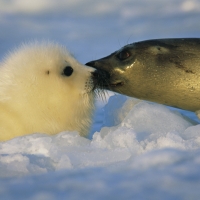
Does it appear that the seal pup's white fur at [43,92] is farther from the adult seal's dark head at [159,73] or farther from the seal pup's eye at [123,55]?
the seal pup's eye at [123,55]

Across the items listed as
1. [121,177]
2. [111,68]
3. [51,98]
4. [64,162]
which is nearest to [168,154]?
[121,177]

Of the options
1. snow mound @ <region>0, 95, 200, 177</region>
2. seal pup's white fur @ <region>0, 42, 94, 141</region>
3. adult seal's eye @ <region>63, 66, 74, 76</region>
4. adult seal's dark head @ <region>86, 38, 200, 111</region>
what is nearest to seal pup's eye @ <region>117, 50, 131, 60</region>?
adult seal's dark head @ <region>86, 38, 200, 111</region>

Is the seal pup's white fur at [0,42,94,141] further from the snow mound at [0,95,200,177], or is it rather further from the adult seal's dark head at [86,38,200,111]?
the adult seal's dark head at [86,38,200,111]

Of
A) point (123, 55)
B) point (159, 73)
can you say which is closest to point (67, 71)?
point (123, 55)

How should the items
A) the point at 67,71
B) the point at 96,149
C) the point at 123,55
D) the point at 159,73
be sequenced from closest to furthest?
the point at 96,149 < the point at 67,71 < the point at 159,73 < the point at 123,55

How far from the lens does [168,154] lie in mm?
2656

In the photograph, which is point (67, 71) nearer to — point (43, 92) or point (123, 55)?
point (43, 92)

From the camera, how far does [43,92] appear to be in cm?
397

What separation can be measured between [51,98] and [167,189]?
2.02 meters

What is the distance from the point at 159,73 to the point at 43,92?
1.35m

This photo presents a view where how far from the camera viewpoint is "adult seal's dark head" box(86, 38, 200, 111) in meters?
4.74

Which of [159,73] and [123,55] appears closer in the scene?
[159,73]

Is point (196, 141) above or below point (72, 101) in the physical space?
below

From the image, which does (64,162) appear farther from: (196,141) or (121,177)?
(196,141)
